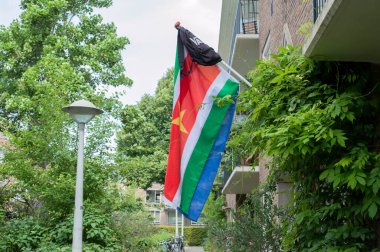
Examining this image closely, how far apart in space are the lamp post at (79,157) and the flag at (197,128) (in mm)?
1575

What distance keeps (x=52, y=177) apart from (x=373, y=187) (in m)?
9.28

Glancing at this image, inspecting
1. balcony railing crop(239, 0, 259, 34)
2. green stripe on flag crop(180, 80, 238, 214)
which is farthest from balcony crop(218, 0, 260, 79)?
green stripe on flag crop(180, 80, 238, 214)

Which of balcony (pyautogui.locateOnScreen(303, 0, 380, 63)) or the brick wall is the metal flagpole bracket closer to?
the brick wall

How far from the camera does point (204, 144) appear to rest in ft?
22.4

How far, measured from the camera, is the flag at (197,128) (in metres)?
6.80

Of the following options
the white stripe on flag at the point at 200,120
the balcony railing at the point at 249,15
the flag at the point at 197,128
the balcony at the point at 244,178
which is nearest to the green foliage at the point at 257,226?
the flag at the point at 197,128

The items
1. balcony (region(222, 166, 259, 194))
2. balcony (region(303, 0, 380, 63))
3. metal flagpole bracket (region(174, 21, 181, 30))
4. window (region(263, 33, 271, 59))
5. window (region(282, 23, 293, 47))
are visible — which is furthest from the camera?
balcony (region(222, 166, 259, 194))

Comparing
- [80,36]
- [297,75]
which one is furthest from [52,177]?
[80,36]

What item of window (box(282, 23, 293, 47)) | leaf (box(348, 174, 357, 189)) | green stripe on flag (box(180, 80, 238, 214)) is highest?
window (box(282, 23, 293, 47))

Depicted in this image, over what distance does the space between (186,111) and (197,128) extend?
1.30 ft

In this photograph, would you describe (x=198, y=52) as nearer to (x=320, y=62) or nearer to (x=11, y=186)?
(x=320, y=62)

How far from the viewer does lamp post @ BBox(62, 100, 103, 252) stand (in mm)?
7719

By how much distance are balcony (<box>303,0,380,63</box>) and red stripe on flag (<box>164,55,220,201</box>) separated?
8.02 feet

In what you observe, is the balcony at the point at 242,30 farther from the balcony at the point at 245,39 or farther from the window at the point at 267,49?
the window at the point at 267,49
